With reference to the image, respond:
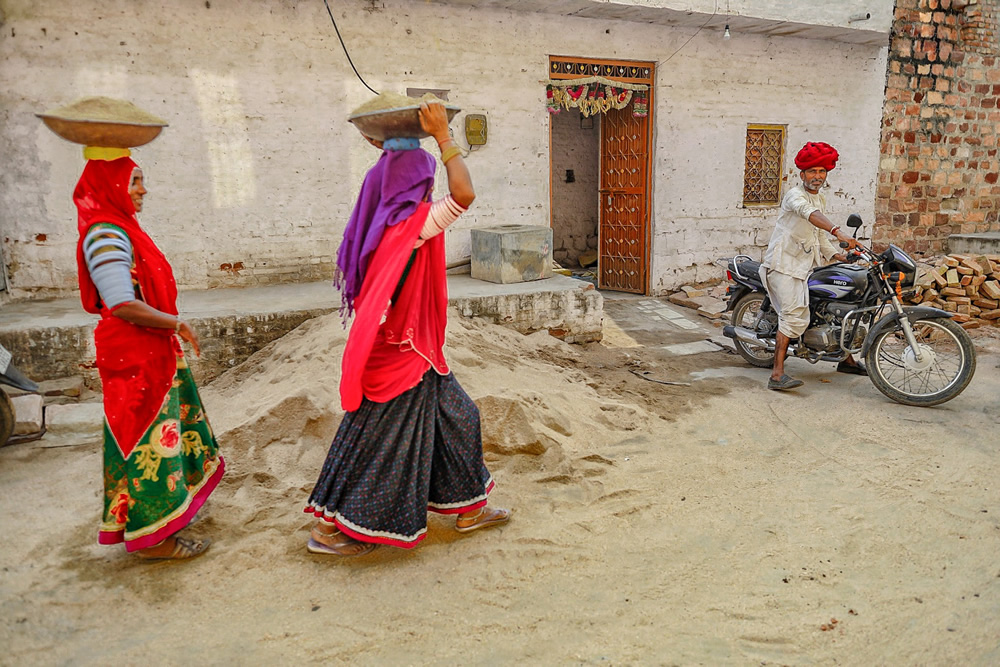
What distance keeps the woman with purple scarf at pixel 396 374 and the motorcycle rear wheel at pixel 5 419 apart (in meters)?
2.40

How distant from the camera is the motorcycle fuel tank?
521 centimetres

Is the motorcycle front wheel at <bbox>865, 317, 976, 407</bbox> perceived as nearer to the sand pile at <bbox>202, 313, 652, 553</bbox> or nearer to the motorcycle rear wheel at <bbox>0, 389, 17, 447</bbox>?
the sand pile at <bbox>202, 313, 652, 553</bbox>

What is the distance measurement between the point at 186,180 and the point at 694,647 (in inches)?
232

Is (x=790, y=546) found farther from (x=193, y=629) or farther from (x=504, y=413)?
(x=193, y=629)

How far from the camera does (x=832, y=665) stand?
7.43 feet

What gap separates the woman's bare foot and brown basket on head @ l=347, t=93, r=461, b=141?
5.18 feet

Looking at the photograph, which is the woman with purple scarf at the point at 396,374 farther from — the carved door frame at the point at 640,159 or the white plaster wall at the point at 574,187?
the white plaster wall at the point at 574,187

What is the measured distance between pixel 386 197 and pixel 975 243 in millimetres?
10358

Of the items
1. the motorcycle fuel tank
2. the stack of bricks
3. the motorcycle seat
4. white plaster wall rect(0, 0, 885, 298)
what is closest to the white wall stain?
white plaster wall rect(0, 0, 885, 298)

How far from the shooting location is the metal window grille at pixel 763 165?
362 inches

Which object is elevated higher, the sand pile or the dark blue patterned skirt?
the dark blue patterned skirt

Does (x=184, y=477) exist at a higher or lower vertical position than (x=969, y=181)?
lower

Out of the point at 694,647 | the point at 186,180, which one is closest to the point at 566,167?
the point at 186,180

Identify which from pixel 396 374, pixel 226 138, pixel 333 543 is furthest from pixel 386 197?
pixel 226 138
